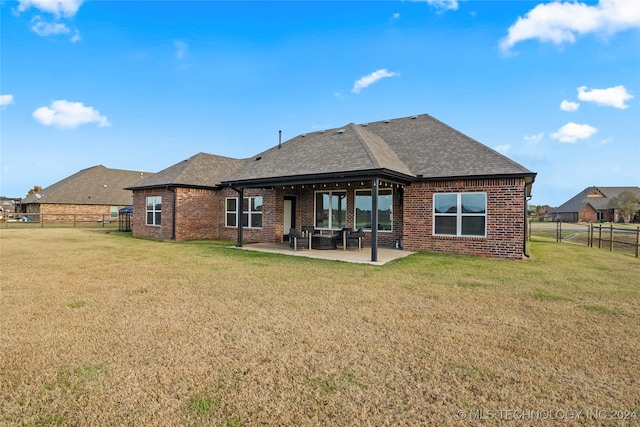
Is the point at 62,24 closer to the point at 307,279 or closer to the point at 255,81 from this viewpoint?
the point at 255,81

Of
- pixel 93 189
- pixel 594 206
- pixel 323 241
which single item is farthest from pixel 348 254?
pixel 594 206

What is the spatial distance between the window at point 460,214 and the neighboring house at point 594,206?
200 feet

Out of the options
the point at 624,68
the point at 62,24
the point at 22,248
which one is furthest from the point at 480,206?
the point at 62,24

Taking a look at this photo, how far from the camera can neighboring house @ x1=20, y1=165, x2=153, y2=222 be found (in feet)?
120

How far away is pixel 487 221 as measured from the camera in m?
11.3

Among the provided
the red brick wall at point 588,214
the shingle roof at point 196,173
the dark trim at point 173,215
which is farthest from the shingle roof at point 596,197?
the dark trim at point 173,215

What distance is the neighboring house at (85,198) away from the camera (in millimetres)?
36625

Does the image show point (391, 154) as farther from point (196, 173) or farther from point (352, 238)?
point (196, 173)

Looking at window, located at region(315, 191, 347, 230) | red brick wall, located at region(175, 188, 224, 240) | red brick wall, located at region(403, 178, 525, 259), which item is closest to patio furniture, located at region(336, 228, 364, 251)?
window, located at region(315, 191, 347, 230)

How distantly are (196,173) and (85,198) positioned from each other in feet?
92.3

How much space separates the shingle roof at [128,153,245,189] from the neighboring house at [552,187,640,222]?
63.2 m

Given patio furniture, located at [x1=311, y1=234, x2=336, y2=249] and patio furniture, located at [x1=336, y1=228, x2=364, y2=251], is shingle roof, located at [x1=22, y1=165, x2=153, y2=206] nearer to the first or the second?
patio furniture, located at [x1=311, y1=234, x2=336, y2=249]

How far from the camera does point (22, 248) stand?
43.3 feet

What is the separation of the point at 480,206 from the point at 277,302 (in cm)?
879
